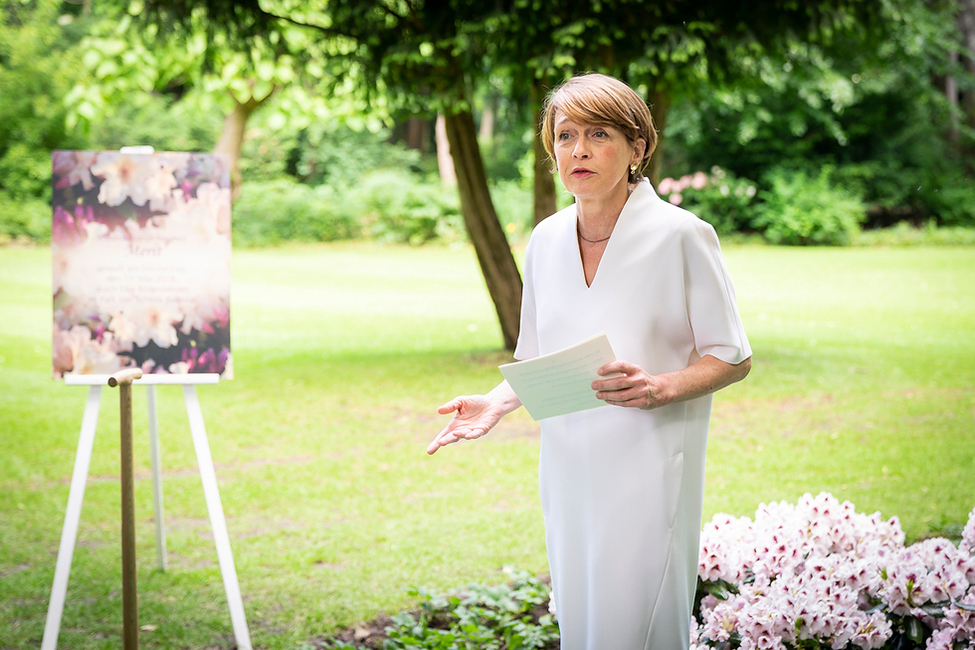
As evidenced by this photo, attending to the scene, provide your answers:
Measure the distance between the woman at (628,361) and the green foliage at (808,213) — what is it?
65.3 feet

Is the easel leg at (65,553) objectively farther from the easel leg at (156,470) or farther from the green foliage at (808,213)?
the green foliage at (808,213)

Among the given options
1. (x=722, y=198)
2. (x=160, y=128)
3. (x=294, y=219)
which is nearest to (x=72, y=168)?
(x=294, y=219)

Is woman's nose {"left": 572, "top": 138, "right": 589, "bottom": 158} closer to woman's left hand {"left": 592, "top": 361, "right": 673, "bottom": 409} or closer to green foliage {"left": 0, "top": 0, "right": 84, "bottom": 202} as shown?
woman's left hand {"left": 592, "top": 361, "right": 673, "bottom": 409}

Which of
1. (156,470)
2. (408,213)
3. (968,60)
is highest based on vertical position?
(968,60)

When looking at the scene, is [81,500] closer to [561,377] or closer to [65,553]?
[65,553]

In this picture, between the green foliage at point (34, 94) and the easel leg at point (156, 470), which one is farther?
the green foliage at point (34, 94)

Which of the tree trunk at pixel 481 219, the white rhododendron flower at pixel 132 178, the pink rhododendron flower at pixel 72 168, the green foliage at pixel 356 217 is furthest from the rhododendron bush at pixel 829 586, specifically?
the green foliage at pixel 356 217

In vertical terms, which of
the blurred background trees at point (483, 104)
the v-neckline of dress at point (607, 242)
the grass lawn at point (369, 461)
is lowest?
the grass lawn at point (369, 461)

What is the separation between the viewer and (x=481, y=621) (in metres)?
3.67

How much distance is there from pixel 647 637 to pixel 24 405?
24.0ft

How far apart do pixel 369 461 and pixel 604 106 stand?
463 centimetres

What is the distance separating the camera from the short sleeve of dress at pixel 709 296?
201 centimetres

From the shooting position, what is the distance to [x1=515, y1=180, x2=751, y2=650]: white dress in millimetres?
2023

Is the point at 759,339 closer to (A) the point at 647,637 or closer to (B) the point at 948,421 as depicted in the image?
(B) the point at 948,421
